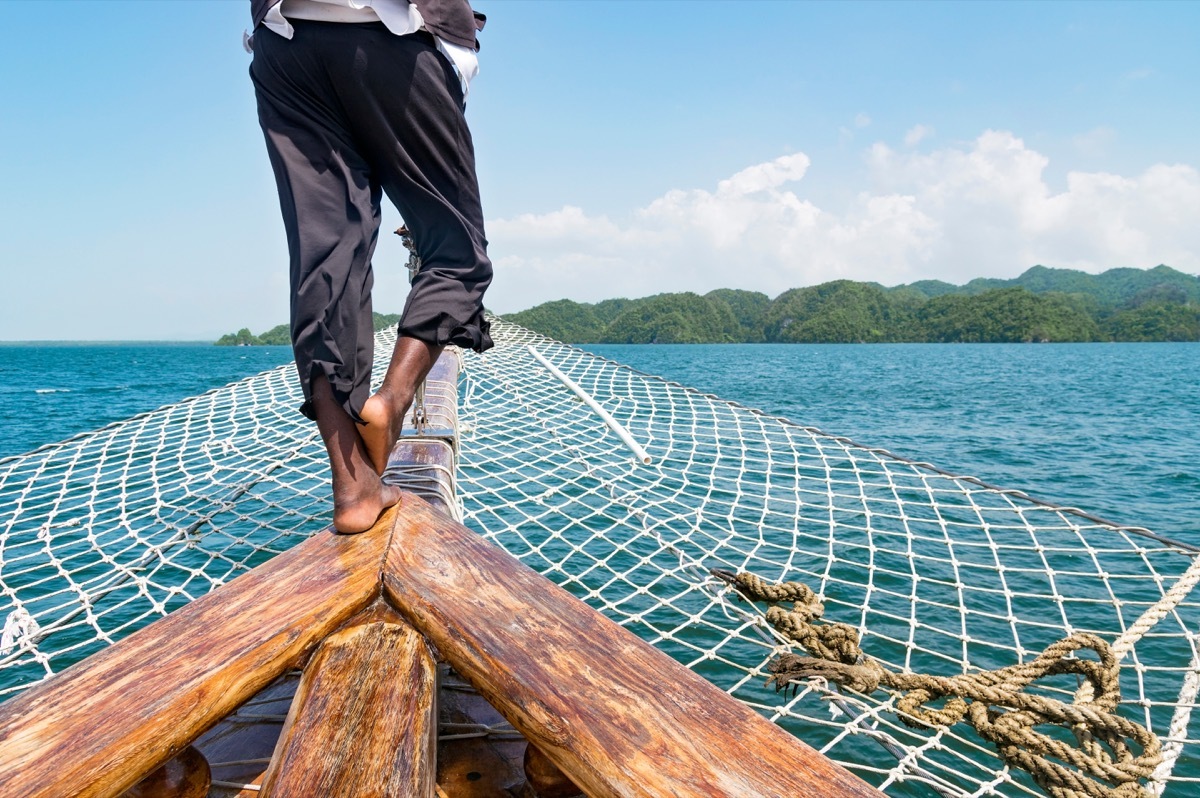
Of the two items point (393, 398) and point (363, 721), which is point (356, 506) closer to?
point (393, 398)

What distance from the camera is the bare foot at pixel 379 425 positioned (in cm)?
131

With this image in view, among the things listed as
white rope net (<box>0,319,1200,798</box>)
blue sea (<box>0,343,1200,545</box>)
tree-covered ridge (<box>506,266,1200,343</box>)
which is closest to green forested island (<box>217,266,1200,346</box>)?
tree-covered ridge (<box>506,266,1200,343</box>)

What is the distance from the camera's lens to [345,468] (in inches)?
50.1

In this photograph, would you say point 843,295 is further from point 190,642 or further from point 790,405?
point 190,642

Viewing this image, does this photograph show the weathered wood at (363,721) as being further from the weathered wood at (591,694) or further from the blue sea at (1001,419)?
the blue sea at (1001,419)

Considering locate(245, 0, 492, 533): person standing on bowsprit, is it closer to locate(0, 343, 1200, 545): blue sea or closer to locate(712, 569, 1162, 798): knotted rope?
locate(712, 569, 1162, 798): knotted rope


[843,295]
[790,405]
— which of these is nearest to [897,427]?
[790,405]

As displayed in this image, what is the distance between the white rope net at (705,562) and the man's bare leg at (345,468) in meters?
0.80

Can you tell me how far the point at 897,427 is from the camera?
1645 cm

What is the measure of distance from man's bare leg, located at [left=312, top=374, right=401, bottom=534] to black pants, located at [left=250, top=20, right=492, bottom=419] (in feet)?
0.09

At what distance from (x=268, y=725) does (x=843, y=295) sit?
119675 millimetres

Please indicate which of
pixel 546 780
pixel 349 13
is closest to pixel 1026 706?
pixel 546 780

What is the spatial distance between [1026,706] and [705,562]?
355 cm

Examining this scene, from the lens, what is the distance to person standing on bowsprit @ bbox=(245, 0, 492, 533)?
125 cm
